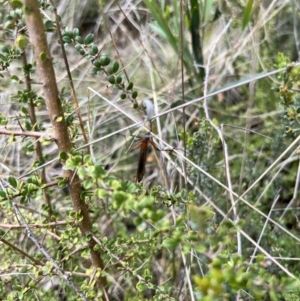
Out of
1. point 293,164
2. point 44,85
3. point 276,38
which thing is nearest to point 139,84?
point 276,38

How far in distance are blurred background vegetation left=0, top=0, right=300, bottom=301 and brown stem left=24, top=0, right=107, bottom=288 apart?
2 centimetres

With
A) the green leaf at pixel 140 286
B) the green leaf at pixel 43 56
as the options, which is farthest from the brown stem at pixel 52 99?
the green leaf at pixel 140 286

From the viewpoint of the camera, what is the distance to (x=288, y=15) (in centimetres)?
177

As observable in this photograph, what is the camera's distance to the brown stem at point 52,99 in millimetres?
668

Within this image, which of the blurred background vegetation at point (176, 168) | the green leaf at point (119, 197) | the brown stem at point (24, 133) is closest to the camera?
the green leaf at point (119, 197)

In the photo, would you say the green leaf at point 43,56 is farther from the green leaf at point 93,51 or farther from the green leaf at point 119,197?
the green leaf at point 119,197

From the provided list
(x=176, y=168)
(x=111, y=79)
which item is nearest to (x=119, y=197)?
(x=111, y=79)

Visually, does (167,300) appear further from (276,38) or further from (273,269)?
(276,38)

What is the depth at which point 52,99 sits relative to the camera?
0.74 metres

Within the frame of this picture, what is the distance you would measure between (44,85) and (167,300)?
431mm

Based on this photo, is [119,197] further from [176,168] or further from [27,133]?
[176,168]

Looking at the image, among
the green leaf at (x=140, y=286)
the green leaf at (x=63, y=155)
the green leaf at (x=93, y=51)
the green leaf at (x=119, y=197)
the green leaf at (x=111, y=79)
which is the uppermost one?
the green leaf at (x=93, y=51)

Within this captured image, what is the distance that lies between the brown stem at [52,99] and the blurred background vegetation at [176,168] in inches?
0.8

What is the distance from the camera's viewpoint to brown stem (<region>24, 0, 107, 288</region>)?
0.67 metres
